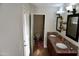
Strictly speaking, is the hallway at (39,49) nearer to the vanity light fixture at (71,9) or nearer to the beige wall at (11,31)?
the beige wall at (11,31)

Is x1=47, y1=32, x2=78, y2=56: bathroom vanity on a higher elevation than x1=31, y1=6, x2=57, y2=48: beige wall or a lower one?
lower

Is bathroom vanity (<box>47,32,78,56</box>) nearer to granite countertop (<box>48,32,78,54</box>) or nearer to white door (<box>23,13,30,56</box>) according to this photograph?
granite countertop (<box>48,32,78,54</box>)

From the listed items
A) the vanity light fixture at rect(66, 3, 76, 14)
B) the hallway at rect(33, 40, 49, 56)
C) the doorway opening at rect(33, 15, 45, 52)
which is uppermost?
the vanity light fixture at rect(66, 3, 76, 14)

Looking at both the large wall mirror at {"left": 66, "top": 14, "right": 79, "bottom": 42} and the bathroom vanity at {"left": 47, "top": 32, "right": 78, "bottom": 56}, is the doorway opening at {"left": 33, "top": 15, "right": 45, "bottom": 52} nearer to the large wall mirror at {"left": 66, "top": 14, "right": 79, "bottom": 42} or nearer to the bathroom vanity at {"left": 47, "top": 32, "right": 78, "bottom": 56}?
the bathroom vanity at {"left": 47, "top": 32, "right": 78, "bottom": 56}

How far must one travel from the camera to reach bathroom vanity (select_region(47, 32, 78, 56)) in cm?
109

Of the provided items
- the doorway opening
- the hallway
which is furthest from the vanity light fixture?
the hallway

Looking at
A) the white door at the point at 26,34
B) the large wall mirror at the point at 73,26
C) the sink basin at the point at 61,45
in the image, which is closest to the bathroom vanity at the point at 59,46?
the sink basin at the point at 61,45

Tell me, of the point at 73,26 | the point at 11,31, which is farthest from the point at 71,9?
the point at 11,31

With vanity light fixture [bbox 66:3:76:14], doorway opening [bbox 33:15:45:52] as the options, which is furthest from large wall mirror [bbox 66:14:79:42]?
doorway opening [bbox 33:15:45:52]

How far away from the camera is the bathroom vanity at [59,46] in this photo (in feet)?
3.59

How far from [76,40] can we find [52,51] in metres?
0.32

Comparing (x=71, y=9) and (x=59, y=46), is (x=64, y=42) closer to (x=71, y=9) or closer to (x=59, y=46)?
(x=59, y=46)

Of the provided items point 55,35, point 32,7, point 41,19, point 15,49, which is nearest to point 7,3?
point 32,7

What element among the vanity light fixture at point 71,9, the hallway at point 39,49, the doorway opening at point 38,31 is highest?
the vanity light fixture at point 71,9
